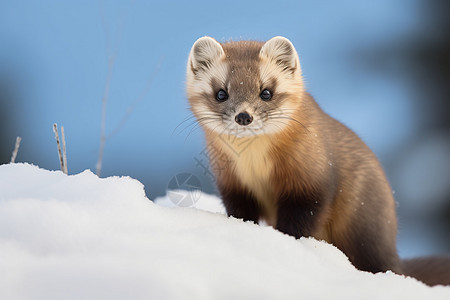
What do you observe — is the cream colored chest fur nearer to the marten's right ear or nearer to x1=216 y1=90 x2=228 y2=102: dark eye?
x1=216 y1=90 x2=228 y2=102: dark eye

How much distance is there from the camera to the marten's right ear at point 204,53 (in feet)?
11.2

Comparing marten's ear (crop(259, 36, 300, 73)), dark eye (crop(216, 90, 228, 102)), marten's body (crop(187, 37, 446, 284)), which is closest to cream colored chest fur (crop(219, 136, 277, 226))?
marten's body (crop(187, 37, 446, 284))

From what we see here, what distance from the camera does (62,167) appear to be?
3.24m

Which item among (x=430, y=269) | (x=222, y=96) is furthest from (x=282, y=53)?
(x=430, y=269)

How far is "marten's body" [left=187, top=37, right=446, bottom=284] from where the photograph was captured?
127 inches

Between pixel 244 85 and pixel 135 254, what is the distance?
154cm

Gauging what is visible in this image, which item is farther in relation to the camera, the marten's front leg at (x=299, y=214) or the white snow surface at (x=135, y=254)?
the marten's front leg at (x=299, y=214)

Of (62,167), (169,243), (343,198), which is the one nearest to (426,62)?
(343,198)

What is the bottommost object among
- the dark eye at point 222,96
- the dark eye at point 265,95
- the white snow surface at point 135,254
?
the white snow surface at point 135,254

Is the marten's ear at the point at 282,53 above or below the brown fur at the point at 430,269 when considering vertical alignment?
above

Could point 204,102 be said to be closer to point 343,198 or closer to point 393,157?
point 343,198

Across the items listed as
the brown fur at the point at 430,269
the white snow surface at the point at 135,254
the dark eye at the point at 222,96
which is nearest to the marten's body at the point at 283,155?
the dark eye at the point at 222,96

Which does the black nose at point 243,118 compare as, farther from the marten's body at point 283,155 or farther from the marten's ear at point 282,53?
the marten's ear at point 282,53

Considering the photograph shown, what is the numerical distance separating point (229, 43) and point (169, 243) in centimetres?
192
